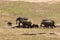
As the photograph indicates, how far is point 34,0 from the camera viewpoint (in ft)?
198

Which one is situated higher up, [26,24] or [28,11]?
[28,11]

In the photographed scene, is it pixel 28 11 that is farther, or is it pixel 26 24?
pixel 28 11

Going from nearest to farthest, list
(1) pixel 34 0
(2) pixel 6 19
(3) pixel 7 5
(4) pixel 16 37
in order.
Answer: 1. (4) pixel 16 37
2. (2) pixel 6 19
3. (3) pixel 7 5
4. (1) pixel 34 0

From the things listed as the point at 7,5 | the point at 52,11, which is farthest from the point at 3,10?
the point at 52,11

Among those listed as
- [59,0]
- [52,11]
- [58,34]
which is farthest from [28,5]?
[58,34]

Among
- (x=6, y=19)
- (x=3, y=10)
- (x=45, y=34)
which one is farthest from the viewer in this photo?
(x=3, y=10)

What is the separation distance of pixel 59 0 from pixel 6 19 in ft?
74.9

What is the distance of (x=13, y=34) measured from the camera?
2719 cm

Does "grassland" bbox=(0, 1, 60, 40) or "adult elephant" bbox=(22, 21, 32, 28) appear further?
"grassland" bbox=(0, 1, 60, 40)

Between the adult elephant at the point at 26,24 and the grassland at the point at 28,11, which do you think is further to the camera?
the grassland at the point at 28,11

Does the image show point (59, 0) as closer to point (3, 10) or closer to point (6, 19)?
point (3, 10)

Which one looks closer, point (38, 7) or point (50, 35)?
point (50, 35)

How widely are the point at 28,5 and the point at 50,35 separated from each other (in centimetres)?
2656

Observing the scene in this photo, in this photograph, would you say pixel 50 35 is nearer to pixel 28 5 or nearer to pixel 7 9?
pixel 7 9
